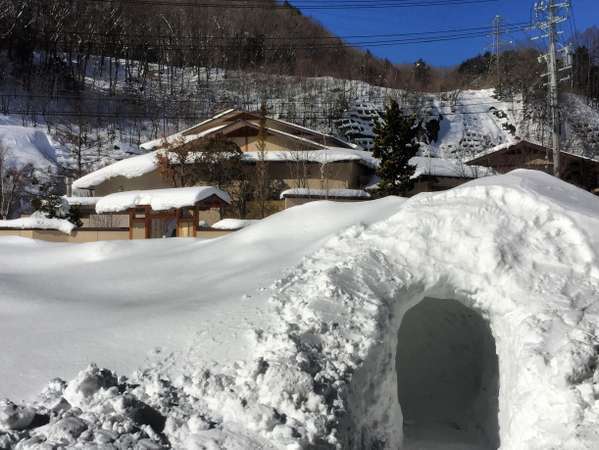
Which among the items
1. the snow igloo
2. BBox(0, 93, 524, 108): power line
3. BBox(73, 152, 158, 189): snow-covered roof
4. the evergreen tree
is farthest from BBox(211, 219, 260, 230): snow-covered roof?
BBox(0, 93, 524, 108): power line

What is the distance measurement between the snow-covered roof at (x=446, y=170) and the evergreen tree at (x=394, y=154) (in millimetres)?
2474

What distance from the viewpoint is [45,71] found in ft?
157

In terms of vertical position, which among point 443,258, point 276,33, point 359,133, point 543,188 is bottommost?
point 443,258

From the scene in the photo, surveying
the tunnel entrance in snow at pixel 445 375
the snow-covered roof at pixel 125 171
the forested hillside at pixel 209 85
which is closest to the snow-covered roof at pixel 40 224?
the snow-covered roof at pixel 125 171

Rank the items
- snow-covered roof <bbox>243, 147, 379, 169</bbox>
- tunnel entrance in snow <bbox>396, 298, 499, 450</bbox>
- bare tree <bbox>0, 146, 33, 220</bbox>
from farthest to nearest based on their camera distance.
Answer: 1. bare tree <bbox>0, 146, 33, 220</bbox>
2. snow-covered roof <bbox>243, 147, 379, 169</bbox>
3. tunnel entrance in snow <bbox>396, 298, 499, 450</bbox>

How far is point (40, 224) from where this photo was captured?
1469 centimetres

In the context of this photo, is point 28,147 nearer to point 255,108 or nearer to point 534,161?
point 255,108

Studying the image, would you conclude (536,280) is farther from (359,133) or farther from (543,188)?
(359,133)

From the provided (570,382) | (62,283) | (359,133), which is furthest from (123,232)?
(359,133)

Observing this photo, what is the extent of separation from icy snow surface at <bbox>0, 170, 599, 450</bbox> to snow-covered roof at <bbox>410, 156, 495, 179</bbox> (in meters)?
16.4

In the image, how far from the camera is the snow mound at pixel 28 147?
102 feet

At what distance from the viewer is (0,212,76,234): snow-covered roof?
14461 millimetres

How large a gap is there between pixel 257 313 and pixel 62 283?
8.52ft

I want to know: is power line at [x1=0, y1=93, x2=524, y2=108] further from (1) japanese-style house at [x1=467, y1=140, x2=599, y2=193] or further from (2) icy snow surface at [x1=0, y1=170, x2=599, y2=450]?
(2) icy snow surface at [x1=0, y1=170, x2=599, y2=450]
